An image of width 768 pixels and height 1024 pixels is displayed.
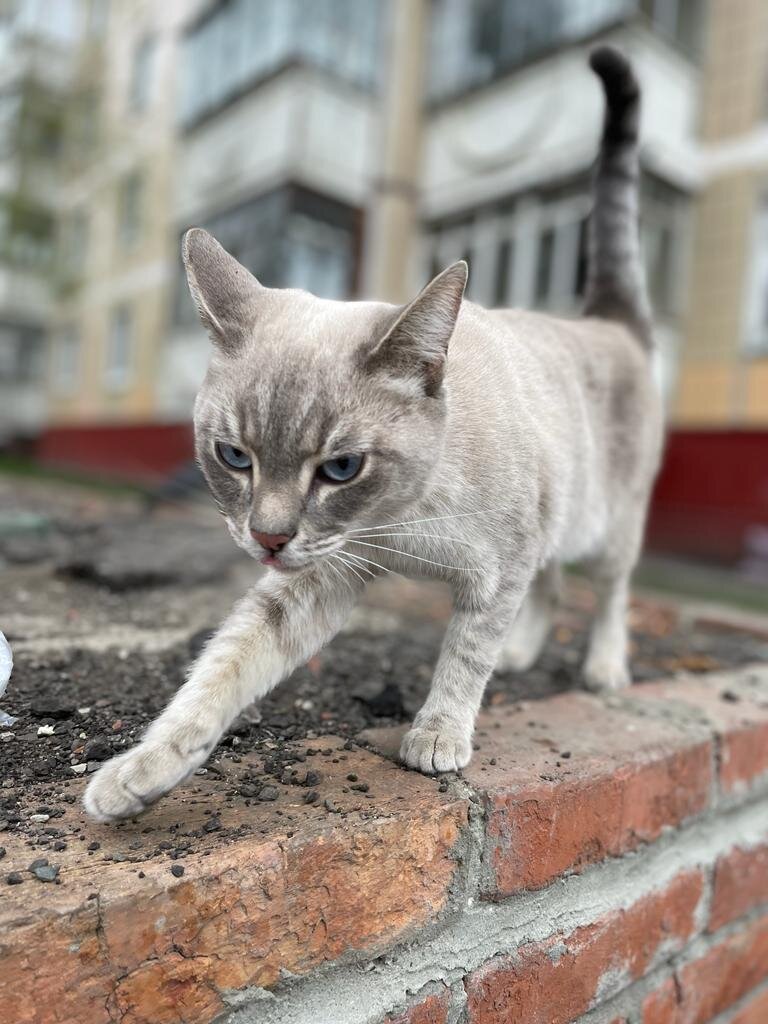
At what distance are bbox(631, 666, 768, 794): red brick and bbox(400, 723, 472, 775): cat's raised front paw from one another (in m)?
0.58

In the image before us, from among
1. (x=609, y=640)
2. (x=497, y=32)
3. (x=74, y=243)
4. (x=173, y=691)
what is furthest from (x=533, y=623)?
(x=74, y=243)

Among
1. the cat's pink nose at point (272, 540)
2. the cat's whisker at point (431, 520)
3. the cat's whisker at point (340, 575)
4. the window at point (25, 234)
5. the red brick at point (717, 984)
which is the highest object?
the window at point (25, 234)

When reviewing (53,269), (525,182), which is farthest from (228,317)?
(53,269)

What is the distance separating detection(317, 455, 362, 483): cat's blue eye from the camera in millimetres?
1208

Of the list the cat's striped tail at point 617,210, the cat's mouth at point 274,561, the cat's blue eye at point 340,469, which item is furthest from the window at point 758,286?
the cat's mouth at point 274,561

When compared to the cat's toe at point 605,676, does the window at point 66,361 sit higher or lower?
higher

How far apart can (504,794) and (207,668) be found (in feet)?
1.52

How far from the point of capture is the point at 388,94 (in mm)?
9773

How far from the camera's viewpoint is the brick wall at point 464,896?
2.96 feet

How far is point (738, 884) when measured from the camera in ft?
5.40

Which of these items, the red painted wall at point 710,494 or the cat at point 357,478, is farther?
the red painted wall at point 710,494

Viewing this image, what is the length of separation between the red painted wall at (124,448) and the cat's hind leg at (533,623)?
699 centimetres

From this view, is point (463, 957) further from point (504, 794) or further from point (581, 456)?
point (581, 456)

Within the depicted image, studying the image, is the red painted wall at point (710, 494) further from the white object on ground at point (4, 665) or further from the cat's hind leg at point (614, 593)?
the white object on ground at point (4, 665)
